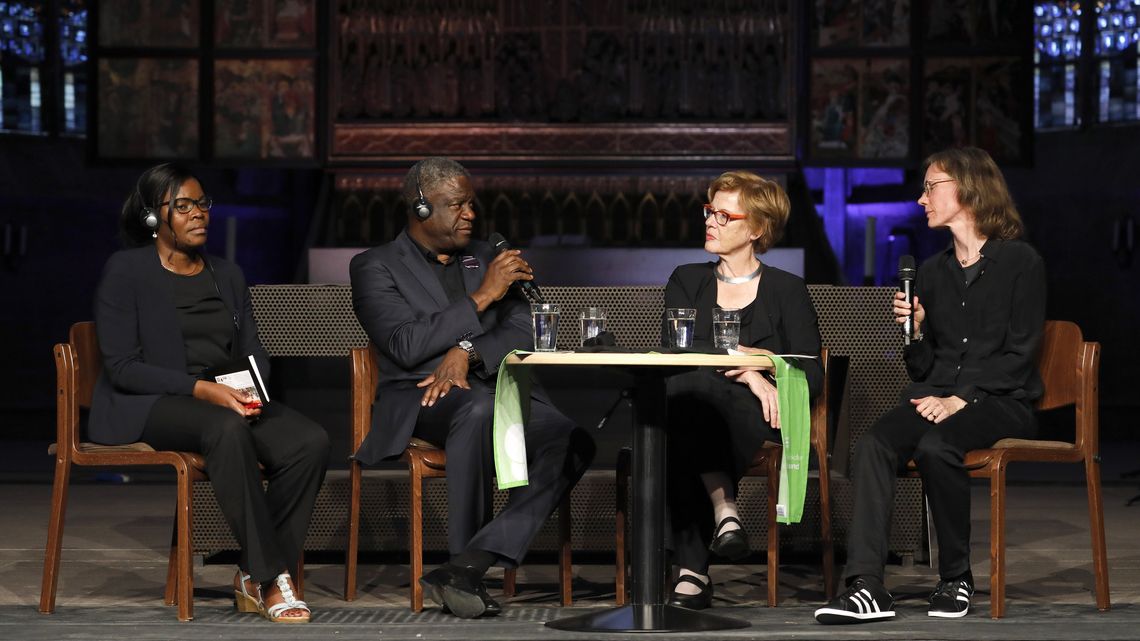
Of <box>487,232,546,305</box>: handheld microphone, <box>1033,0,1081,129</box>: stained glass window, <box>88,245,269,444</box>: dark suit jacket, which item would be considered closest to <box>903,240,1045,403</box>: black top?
<box>487,232,546,305</box>: handheld microphone

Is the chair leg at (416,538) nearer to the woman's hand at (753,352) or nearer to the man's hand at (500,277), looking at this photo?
the man's hand at (500,277)

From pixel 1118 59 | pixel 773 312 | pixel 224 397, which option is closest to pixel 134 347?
pixel 224 397

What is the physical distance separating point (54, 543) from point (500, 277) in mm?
1332

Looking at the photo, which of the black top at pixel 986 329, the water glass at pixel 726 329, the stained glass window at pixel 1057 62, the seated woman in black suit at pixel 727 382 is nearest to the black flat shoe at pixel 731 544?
the seated woman in black suit at pixel 727 382

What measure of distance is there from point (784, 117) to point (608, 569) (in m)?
5.04

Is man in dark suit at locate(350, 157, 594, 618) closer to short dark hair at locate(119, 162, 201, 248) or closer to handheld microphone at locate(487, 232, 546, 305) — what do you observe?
handheld microphone at locate(487, 232, 546, 305)

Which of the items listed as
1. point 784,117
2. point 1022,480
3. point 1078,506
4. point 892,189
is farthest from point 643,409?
point 892,189

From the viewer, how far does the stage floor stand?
3.64m

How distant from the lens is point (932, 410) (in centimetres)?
402

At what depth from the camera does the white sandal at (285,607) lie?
12.6 ft

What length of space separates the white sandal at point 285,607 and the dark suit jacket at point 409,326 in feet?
1.33

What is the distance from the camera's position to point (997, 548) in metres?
3.86

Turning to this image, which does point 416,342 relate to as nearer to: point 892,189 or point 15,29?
point 892,189

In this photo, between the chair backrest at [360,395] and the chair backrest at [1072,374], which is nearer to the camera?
the chair backrest at [1072,374]
